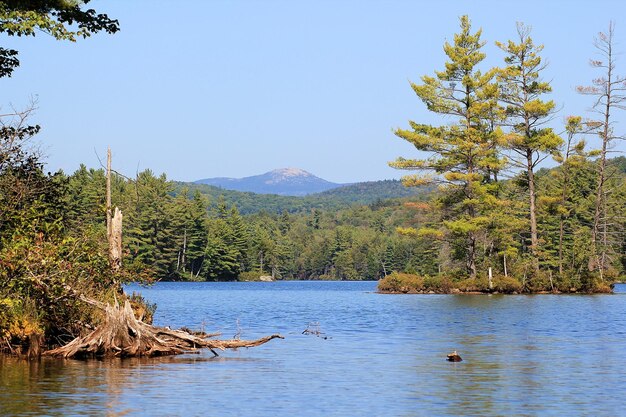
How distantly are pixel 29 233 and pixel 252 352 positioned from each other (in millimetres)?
7383

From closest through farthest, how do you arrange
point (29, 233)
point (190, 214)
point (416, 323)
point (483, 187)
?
point (29, 233) → point (416, 323) → point (483, 187) → point (190, 214)

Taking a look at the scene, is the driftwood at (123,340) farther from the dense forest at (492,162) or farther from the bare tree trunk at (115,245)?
the dense forest at (492,162)

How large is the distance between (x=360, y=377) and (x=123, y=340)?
21.7ft

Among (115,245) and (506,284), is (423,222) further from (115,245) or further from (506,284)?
(115,245)

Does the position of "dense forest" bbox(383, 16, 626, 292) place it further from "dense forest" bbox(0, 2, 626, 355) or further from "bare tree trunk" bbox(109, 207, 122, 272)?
"bare tree trunk" bbox(109, 207, 122, 272)

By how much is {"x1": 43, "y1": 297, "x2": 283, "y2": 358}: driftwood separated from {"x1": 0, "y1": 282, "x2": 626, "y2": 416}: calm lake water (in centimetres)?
51

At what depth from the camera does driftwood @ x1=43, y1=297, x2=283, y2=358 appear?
2377 cm

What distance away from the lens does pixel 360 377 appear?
22.0 metres

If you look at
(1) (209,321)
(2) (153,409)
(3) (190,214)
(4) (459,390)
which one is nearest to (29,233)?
(2) (153,409)

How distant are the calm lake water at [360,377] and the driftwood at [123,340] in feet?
1.66

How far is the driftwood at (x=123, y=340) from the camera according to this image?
78.0 feet

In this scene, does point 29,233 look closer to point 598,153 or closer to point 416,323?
point 416,323

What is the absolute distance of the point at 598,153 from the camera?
222ft

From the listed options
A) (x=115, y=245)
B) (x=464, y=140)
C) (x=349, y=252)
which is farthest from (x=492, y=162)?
(x=349, y=252)
